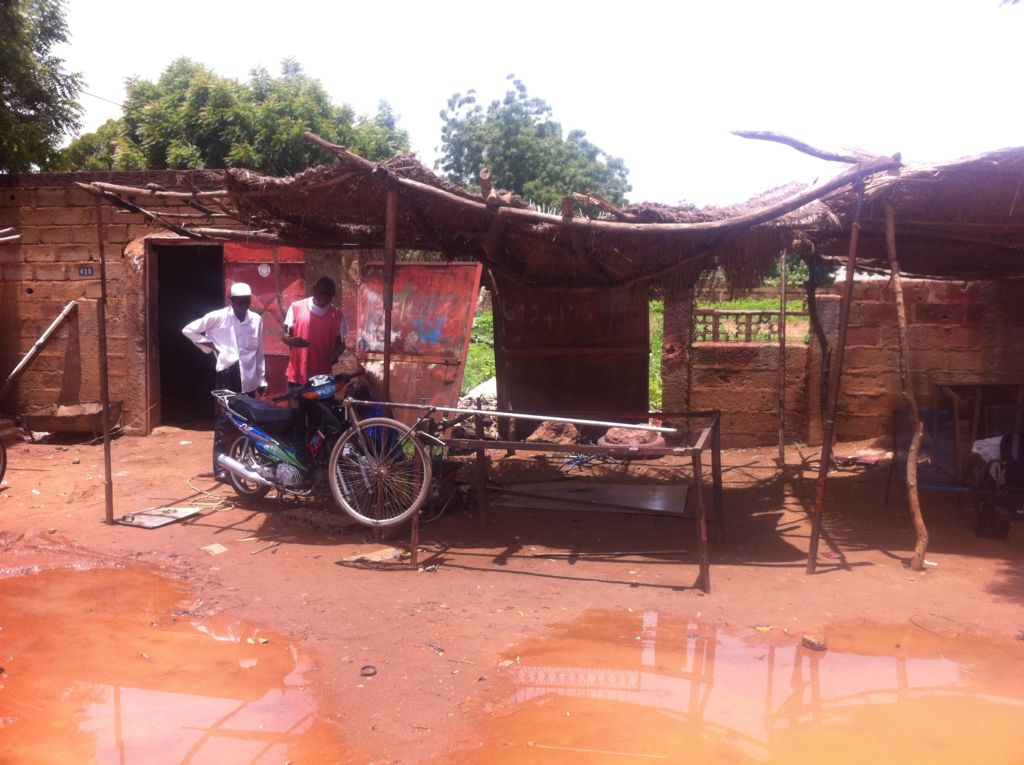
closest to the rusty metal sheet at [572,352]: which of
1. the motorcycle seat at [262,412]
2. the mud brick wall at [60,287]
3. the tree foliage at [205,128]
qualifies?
the motorcycle seat at [262,412]

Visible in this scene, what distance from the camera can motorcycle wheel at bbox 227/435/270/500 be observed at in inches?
283

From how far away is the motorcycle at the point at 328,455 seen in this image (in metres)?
6.01

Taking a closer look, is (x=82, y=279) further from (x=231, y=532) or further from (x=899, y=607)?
(x=899, y=607)

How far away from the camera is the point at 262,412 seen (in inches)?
269

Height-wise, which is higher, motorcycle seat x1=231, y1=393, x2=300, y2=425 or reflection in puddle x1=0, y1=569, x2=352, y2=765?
motorcycle seat x1=231, y1=393, x2=300, y2=425

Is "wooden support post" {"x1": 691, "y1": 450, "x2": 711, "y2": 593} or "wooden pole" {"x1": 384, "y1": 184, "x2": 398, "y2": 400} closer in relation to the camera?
"wooden support post" {"x1": 691, "y1": 450, "x2": 711, "y2": 593}

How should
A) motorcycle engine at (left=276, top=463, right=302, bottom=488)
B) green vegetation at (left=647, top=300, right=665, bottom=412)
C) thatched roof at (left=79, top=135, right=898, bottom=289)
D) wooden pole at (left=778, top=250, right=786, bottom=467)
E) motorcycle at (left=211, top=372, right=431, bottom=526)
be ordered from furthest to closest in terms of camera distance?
green vegetation at (left=647, top=300, right=665, bottom=412)
wooden pole at (left=778, top=250, right=786, bottom=467)
motorcycle engine at (left=276, top=463, right=302, bottom=488)
motorcycle at (left=211, top=372, right=431, bottom=526)
thatched roof at (left=79, top=135, right=898, bottom=289)

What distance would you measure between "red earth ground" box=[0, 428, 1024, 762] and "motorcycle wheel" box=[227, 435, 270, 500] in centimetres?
13

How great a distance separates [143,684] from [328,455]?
307cm

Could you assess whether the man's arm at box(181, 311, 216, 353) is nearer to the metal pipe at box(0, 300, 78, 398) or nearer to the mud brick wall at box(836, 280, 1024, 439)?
the metal pipe at box(0, 300, 78, 398)

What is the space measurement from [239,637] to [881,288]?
766 centimetres

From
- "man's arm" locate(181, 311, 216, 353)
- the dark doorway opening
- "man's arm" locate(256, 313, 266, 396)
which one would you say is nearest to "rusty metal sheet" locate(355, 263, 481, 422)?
"man's arm" locate(256, 313, 266, 396)

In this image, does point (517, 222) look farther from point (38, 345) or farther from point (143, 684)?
point (38, 345)

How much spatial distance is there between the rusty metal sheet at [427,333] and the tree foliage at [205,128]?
12.1 meters
